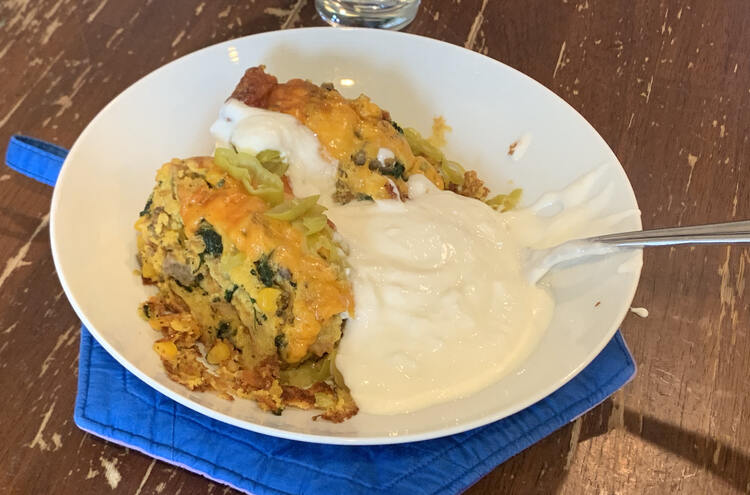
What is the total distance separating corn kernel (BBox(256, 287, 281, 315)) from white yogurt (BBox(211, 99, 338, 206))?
28 cm

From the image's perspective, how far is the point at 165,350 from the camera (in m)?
1.18

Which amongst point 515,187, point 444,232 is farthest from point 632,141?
point 444,232

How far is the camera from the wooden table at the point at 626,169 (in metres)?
1.20

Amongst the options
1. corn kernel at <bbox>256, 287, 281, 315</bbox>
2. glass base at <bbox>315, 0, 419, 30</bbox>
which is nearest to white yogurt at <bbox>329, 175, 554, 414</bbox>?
corn kernel at <bbox>256, 287, 281, 315</bbox>

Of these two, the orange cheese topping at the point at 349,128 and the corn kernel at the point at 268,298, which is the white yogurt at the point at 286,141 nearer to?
the orange cheese topping at the point at 349,128

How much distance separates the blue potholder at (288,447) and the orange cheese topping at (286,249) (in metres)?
0.20

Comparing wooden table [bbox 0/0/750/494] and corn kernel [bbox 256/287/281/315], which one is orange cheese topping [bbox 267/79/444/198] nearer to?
corn kernel [bbox 256/287/281/315]

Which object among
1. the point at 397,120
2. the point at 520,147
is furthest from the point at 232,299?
the point at 520,147

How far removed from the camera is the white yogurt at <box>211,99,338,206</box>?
1.35 meters

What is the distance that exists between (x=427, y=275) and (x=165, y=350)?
538 mm

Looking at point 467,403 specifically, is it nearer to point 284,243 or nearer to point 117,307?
point 284,243

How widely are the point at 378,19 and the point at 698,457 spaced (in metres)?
1.53

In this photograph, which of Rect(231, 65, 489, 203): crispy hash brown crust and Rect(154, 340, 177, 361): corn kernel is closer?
Rect(154, 340, 177, 361): corn kernel

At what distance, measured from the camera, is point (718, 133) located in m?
1.84
